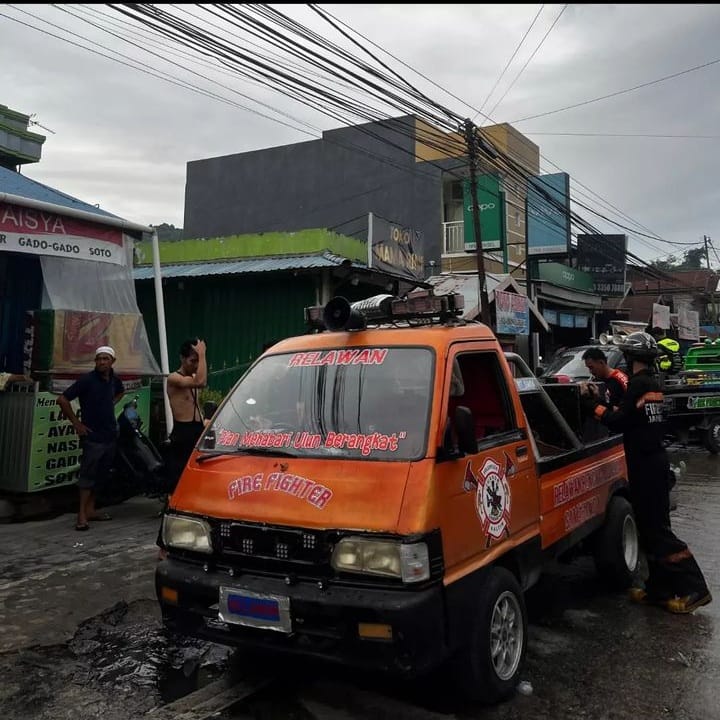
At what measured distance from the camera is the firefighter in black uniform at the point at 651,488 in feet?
14.9

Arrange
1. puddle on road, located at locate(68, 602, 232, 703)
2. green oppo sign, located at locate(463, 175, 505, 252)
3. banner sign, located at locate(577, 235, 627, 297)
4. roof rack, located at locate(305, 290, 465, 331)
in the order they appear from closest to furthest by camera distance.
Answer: puddle on road, located at locate(68, 602, 232, 703), roof rack, located at locate(305, 290, 465, 331), green oppo sign, located at locate(463, 175, 505, 252), banner sign, located at locate(577, 235, 627, 297)

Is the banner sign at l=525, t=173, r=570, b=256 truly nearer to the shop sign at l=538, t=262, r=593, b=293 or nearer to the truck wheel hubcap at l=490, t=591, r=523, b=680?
the shop sign at l=538, t=262, r=593, b=293

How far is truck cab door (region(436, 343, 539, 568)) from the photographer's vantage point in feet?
10.3

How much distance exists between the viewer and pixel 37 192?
7344 mm

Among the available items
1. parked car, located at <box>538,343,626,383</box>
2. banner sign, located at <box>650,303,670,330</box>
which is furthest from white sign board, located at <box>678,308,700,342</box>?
parked car, located at <box>538,343,626,383</box>

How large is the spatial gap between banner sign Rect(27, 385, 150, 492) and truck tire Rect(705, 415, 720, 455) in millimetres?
10646

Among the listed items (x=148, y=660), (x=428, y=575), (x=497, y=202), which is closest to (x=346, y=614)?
(x=428, y=575)

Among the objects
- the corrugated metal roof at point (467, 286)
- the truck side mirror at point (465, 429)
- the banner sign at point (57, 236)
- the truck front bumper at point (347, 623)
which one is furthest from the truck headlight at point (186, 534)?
the corrugated metal roof at point (467, 286)

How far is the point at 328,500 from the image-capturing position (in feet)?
10.0

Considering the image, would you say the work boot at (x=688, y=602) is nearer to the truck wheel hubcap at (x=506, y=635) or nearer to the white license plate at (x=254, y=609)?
the truck wheel hubcap at (x=506, y=635)

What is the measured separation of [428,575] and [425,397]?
0.95 metres

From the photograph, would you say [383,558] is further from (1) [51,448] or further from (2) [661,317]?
(2) [661,317]

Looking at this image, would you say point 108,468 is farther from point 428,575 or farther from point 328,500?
point 428,575

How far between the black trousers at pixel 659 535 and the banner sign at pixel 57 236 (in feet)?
19.1
